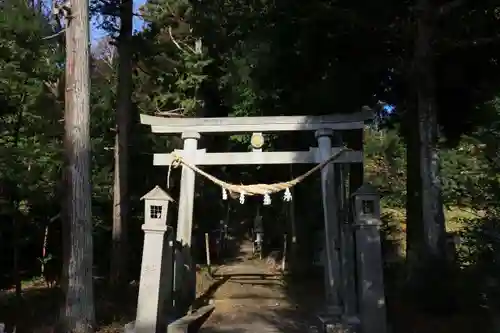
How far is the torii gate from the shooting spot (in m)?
9.59

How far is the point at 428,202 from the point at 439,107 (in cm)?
306

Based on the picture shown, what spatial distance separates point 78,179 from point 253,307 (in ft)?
15.4

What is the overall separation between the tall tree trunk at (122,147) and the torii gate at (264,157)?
253cm

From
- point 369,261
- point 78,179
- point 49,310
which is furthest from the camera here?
point 49,310

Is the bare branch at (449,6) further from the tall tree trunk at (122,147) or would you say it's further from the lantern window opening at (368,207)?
the tall tree trunk at (122,147)

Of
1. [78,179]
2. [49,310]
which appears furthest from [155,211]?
[49,310]

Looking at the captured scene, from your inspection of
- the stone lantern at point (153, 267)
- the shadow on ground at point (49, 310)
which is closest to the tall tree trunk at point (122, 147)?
the shadow on ground at point (49, 310)

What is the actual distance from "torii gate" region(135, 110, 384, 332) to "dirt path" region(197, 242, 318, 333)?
2.45 feet

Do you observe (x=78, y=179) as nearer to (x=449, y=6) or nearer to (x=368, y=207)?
(x=368, y=207)

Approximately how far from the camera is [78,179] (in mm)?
7949

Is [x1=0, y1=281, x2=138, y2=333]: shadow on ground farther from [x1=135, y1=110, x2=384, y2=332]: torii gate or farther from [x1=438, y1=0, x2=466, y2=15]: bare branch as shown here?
[x1=438, y1=0, x2=466, y2=15]: bare branch

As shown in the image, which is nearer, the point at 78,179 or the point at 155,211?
the point at 155,211

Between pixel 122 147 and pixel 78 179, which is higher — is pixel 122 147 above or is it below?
above

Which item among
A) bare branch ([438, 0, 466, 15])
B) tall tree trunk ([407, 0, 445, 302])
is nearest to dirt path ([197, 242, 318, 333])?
tall tree trunk ([407, 0, 445, 302])
